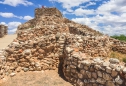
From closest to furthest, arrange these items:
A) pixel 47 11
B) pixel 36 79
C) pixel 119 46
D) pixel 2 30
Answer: pixel 36 79 < pixel 119 46 < pixel 2 30 < pixel 47 11

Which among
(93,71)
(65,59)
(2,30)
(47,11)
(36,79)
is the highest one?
(47,11)

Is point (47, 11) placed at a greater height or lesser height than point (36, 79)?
greater

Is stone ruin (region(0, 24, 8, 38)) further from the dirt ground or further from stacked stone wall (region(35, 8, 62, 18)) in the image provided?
the dirt ground

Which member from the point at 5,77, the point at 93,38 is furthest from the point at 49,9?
the point at 5,77

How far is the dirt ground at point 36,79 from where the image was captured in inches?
284

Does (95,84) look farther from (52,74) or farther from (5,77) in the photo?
(5,77)

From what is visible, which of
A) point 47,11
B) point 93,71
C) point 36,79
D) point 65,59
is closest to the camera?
point 93,71

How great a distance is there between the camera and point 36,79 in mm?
7719

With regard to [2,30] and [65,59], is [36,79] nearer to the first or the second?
[65,59]

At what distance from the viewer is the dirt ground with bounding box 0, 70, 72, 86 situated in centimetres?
722

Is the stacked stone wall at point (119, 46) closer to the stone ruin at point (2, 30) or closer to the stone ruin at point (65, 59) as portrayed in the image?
the stone ruin at point (65, 59)

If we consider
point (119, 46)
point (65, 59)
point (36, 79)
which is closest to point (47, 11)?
point (119, 46)

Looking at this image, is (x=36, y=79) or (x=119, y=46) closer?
(x=36, y=79)

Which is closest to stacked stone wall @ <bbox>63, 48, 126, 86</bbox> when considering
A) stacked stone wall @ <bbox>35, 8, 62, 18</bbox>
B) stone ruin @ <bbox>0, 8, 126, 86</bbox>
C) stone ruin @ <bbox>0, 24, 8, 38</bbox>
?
stone ruin @ <bbox>0, 8, 126, 86</bbox>
